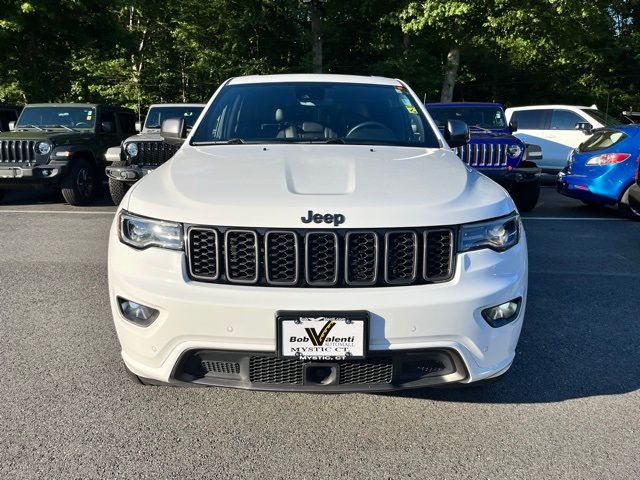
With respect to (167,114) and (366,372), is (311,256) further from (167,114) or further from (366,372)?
(167,114)

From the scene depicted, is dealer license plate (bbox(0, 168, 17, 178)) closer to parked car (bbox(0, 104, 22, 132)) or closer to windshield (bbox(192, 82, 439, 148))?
parked car (bbox(0, 104, 22, 132))

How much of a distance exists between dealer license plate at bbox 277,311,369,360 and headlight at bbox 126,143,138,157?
25.0ft

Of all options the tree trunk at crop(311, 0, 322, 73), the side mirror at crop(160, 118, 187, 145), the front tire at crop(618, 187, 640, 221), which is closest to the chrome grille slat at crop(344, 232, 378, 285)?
the side mirror at crop(160, 118, 187, 145)

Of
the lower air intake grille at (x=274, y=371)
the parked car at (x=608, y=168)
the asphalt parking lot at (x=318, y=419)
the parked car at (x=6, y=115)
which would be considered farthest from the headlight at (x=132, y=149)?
the lower air intake grille at (x=274, y=371)

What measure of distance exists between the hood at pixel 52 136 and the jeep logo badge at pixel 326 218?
337 inches

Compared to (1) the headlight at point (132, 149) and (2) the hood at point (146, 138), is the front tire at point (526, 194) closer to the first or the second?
(2) the hood at point (146, 138)

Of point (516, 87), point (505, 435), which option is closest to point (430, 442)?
point (505, 435)

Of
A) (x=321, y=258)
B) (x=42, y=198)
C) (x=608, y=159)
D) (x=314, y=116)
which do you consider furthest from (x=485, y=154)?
(x=42, y=198)

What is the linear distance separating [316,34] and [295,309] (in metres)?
24.2

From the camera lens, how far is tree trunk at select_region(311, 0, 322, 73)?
24719 millimetres

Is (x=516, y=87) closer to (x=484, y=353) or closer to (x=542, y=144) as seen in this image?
(x=542, y=144)

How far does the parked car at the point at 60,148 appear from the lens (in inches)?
378

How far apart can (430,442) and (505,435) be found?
1.20ft

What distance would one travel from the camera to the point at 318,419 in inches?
113
